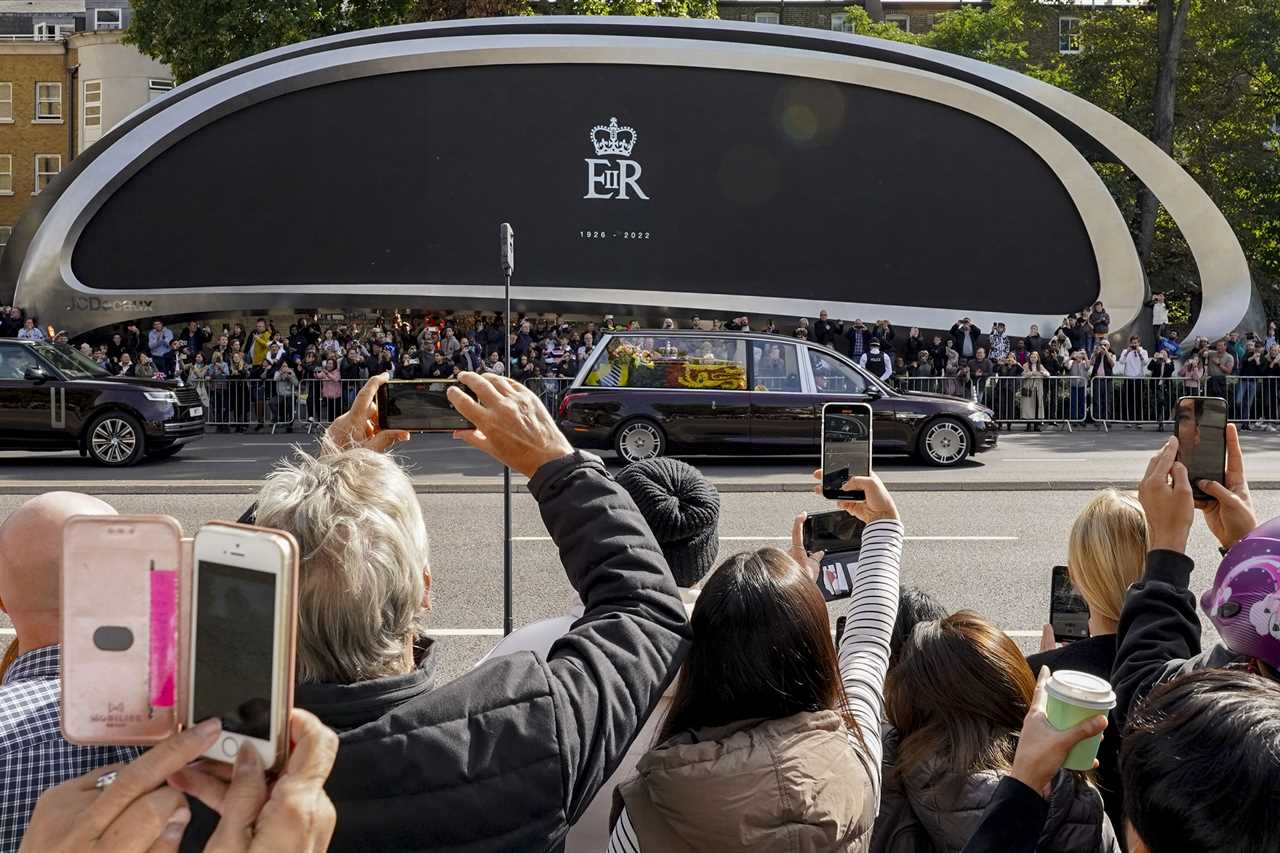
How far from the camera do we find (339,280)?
1098 inches

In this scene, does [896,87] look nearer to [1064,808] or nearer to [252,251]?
[252,251]

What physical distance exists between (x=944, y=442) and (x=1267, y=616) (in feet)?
45.9

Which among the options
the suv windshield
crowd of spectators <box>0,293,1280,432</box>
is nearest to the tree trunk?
crowd of spectators <box>0,293,1280,432</box>

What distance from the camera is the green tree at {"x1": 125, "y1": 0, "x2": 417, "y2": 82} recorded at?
33.5 meters

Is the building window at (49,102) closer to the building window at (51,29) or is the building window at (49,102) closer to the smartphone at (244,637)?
the building window at (51,29)

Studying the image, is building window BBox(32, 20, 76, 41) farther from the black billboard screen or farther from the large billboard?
the black billboard screen

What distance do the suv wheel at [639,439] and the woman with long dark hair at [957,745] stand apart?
1292 centimetres

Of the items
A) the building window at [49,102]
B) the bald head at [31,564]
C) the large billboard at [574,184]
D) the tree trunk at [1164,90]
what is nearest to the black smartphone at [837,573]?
the bald head at [31,564]

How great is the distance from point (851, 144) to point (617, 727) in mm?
27299

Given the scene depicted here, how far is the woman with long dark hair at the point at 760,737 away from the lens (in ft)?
6.70

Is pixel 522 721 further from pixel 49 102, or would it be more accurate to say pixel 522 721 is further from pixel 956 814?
pixel 49 102

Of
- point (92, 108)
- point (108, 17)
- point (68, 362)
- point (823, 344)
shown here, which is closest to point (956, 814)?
point (68, 362)

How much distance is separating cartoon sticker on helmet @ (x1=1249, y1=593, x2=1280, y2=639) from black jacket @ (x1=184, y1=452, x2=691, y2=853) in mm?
1001

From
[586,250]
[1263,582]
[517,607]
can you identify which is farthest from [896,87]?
[1263,582]
